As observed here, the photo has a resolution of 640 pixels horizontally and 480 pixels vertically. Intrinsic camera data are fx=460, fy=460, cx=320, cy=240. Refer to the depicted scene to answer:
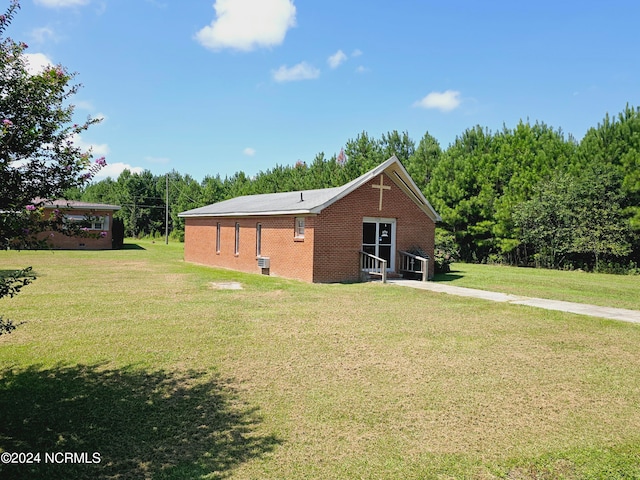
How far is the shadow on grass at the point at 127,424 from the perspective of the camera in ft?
12.1

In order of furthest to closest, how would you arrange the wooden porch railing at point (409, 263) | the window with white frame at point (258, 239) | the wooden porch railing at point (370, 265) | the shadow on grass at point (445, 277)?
the window with white frame at point (258, 239), the wooden porch railing at point (409, 263), the shadow on grass at point (445, 277), the wooden porch railing at point (370, 265)

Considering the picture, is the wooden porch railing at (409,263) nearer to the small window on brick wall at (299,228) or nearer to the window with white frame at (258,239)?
the small window on brick wall at (299,228)

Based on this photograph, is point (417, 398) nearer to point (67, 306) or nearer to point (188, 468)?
point (188, 468)

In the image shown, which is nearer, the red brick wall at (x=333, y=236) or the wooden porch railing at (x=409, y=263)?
the red brick wall at (x=333, y=236)

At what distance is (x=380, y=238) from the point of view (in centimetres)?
1802

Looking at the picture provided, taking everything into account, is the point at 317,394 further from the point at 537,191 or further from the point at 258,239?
the point at 537,191

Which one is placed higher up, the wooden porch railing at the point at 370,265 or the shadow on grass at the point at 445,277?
the wooden porch railing at the point at 370,265

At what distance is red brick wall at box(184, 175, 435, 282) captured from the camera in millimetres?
16172

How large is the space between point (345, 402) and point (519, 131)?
29764 millimetres

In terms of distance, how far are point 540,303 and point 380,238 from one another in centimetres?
700

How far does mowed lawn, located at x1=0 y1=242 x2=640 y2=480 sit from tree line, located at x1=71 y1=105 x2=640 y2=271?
33.5ft

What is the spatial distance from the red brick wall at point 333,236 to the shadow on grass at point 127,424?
10.5 metres

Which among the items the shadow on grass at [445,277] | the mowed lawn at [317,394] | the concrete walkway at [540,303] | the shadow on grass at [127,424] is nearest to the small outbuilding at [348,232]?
the shadow on grass at [445,277]

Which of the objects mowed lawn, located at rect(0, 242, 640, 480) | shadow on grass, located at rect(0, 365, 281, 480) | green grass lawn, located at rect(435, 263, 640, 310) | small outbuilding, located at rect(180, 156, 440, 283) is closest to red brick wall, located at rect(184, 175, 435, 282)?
small outbuilding, located at rect(180, 156, 440, 283)
